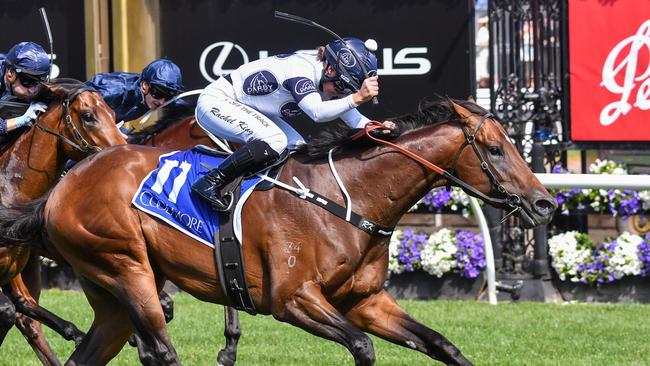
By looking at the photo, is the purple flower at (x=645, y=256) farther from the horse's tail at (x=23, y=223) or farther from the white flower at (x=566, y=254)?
the horse's tail at (x=23, y=223)

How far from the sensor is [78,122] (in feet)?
21.5

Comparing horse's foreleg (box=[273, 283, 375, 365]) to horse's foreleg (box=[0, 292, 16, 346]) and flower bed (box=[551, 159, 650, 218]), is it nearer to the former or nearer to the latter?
horse's foreleg (box=[0, 292, 16, 346])

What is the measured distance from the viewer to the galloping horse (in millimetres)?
6555

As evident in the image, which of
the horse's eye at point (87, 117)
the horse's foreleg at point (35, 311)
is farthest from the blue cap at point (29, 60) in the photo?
the horse's foreleg at point (35, 311)

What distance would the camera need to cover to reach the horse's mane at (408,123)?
5816 millimetres

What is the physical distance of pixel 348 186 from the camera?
5.72 meters

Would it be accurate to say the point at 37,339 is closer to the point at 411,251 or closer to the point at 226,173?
the point at 226,173

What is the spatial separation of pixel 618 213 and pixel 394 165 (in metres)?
4.44

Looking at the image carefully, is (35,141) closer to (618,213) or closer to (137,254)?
(137,254)

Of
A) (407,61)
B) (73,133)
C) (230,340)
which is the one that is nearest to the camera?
(73,133)

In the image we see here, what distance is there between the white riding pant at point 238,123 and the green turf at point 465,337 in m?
1.62

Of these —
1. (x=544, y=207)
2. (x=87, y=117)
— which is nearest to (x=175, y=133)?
(x=87, y=117)

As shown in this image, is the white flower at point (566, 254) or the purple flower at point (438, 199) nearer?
the white flower at point (566, 254)

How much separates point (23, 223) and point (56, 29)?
16.7 feet
